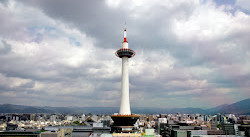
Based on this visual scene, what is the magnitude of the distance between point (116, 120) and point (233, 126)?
123586 mm

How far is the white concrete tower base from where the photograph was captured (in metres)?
68.9

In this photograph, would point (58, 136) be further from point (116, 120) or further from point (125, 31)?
point (125, 31)

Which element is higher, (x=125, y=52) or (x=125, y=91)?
(x=125, y=52)

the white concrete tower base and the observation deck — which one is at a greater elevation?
the observation deck

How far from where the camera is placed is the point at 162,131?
167 metres

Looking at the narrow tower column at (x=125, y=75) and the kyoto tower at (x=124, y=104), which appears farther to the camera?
the narrow tower column at (x=125, y=75)

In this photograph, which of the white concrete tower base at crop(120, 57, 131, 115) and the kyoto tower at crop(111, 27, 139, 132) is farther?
the white concrete tower base at crop(120, 57, 131, 115)

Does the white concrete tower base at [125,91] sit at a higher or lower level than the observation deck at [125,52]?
lower

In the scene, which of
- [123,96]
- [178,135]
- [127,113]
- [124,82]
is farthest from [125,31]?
[178,135]

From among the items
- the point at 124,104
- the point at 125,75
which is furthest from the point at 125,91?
the point at 125,75

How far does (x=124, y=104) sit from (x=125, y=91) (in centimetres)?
440

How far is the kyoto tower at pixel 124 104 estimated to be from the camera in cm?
6706

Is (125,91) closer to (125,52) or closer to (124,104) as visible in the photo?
(124,104)

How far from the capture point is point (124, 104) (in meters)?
69.8
